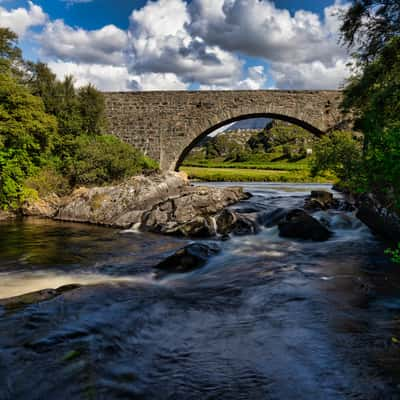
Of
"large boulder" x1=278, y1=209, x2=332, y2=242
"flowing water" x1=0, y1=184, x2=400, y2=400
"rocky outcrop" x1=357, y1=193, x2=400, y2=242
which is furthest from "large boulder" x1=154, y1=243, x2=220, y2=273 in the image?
"rocky outcrop" x1=357, y1=193, x2=400, y2=242

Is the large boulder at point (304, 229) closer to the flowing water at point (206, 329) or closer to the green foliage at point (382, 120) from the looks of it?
the flowing water at point (206, 329)

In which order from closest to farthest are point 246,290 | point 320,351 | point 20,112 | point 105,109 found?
Result: point 320,351
point 246,290
point 20,112
point 105,109

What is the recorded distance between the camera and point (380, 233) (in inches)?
327

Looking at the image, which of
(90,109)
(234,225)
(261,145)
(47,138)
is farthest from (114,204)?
(261,145)

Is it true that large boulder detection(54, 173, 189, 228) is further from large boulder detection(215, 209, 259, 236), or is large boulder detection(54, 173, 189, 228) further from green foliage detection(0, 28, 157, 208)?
large boulder detection(215, 209, 259, 236)

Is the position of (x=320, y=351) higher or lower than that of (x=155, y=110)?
lower

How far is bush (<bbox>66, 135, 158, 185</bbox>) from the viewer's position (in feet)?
44.8

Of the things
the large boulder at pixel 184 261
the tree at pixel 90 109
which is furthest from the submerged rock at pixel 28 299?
the tree at pixel 90 109

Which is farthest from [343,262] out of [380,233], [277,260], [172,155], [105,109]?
[105,109]

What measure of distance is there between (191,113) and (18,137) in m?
9.53

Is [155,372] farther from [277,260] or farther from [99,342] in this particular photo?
[277,260]

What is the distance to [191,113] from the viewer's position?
1875 centimetres

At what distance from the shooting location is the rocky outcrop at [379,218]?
7145mm

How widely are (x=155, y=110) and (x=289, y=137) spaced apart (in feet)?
201
